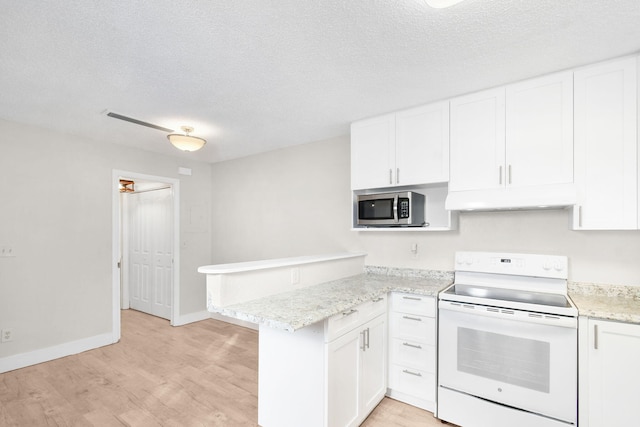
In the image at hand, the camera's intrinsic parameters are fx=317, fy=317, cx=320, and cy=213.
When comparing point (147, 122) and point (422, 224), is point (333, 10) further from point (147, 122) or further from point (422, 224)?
point (147, 122)

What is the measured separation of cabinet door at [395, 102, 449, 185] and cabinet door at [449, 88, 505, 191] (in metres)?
0.07

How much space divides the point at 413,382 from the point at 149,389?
7.35ft

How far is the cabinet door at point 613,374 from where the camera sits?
5.72 feet

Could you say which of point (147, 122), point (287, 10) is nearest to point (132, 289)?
point (147, 122)

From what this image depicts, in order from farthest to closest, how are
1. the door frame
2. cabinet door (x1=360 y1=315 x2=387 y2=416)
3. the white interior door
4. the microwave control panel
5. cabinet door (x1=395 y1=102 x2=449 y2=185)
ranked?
the white interior door, the door frame, the microwave control panel, cabinet door (x1=395 y1=102 x2=449 y2=185), cabinet door (x1=360 y1=315 x2=387 y2=416)

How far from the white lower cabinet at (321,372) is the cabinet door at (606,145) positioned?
1619mm

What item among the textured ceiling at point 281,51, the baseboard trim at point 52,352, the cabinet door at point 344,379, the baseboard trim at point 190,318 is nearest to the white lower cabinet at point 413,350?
the cabinet door at point 344,379

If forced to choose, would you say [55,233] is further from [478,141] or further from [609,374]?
[609,374]

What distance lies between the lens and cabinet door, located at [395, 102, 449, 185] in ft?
8.61

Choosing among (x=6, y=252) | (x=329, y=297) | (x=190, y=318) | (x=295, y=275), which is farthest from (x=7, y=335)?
(x=329, y=297)

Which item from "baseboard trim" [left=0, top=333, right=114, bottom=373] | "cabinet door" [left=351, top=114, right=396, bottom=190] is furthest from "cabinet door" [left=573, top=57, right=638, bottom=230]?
"baseboard trim" [left=0, top=333, right=114, bottom=373]

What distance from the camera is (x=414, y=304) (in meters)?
2.49

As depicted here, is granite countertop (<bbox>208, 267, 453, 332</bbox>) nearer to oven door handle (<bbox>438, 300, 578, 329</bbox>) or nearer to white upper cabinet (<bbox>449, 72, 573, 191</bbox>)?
oven door handle (<bbox>438, 300, 578, 329</bbox>)

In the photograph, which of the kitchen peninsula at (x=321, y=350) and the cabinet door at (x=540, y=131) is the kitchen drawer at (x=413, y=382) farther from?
the cabinet door at (x=540, y=131)
